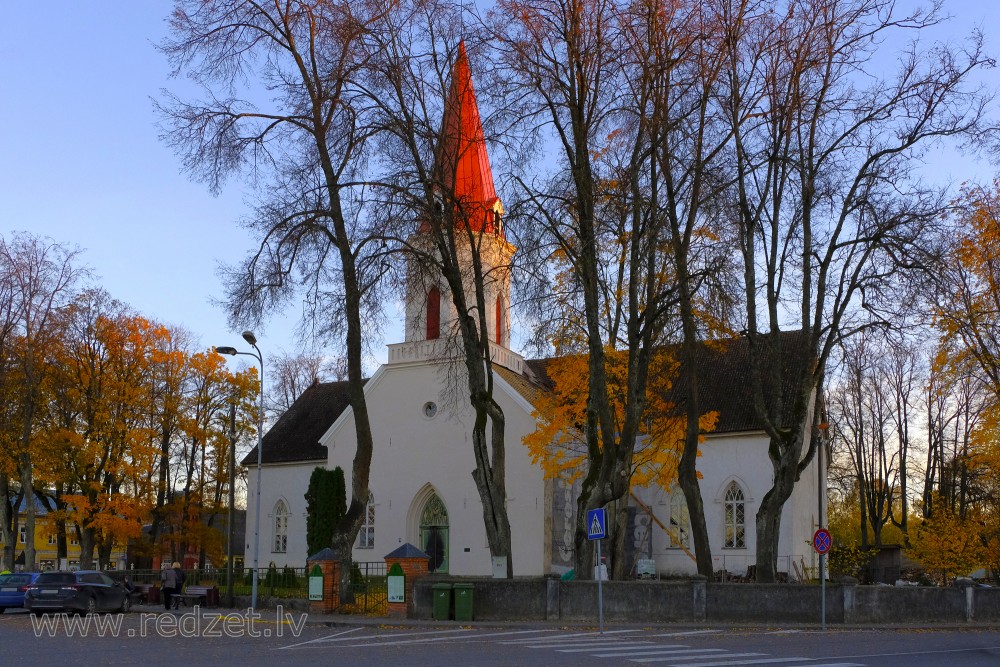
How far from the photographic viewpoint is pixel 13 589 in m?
29.8

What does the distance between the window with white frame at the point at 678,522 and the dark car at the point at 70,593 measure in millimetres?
20637

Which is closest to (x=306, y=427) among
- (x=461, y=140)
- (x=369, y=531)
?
(x=369, y=531)

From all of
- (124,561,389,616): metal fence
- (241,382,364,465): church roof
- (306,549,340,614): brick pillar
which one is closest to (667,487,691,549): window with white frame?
(124,561,389,616): metal fence

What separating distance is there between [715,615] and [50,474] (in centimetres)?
2898

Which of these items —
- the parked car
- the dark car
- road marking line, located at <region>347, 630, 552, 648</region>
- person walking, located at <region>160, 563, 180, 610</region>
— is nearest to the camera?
road marking line, located at <region>347, 630, 552, 648</region>

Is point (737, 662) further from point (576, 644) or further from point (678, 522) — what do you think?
point (678, 522)

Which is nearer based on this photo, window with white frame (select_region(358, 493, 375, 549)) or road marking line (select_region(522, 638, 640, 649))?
road marking line (select_region(522, 638, 640, 649))

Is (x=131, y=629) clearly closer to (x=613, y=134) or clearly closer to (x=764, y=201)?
(x=613, y=134)

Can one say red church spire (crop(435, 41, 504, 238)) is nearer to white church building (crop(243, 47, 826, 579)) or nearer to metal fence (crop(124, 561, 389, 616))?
white church building (crop(243, 47, 826, 579))

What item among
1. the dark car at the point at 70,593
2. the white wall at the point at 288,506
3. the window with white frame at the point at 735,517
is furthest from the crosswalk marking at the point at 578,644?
the white wall at the point at 288,506

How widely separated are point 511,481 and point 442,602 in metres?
16.9

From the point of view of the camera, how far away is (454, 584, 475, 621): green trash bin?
74.5 ft

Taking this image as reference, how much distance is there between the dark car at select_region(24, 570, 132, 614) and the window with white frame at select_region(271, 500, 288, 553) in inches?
773

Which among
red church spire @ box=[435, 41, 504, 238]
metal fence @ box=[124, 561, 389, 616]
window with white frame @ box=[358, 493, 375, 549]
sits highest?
red church spire @ box=[435, 41, 504, 238]
